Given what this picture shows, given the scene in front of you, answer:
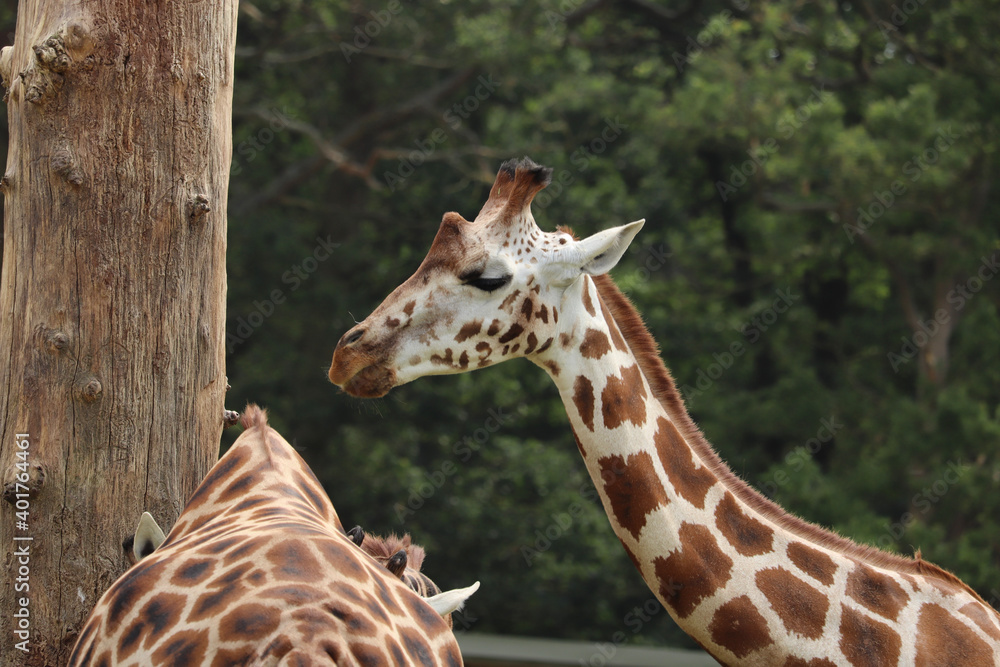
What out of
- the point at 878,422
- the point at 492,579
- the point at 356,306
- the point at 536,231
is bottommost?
the point at 492,579

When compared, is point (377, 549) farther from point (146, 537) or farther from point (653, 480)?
point (653, 480)

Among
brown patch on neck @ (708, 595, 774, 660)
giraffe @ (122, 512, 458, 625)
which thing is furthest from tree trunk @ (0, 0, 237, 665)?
brown patch on neck @ (708, 595, 774, 660)

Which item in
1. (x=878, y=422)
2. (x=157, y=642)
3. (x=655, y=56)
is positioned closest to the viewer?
(x=157, y=642)

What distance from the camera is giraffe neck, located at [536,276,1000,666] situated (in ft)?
9.39

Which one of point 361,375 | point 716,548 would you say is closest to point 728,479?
point 716,548

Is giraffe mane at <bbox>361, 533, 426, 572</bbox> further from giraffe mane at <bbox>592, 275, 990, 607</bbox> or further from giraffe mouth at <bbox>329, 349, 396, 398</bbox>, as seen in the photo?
giraffe mane at <bbox>592, 275, 990, 607</bbox>

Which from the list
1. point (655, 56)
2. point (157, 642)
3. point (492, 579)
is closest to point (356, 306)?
point (492, 579)

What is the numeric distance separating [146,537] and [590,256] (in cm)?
153

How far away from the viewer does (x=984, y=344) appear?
888 centimetres

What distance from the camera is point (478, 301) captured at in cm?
300

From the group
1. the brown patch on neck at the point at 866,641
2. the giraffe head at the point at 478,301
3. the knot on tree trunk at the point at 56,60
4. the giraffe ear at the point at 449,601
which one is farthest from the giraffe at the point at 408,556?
the knot on tree trunk at the point at 56,60

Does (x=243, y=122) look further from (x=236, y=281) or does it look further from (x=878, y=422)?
(x=878, y=422)

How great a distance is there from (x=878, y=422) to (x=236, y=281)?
24.6 feet

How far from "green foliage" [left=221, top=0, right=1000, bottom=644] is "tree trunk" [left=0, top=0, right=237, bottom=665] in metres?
6.64
